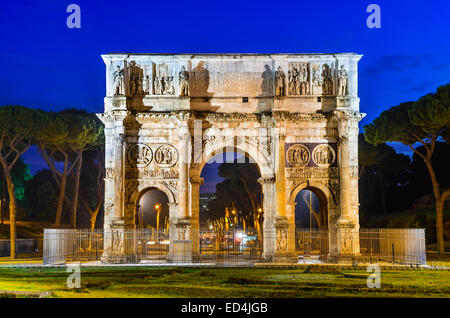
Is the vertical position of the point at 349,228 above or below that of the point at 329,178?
below

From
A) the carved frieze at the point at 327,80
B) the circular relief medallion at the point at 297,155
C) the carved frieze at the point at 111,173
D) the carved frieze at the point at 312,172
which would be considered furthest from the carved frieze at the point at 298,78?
the carved frieze at the point at 111,173

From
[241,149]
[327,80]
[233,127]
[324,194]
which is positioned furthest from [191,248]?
[327,80]

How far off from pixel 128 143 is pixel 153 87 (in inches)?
115

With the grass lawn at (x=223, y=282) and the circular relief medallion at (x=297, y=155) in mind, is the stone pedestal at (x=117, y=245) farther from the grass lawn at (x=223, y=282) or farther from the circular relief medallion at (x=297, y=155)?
the circular relief medallion at (x=297, y=155)

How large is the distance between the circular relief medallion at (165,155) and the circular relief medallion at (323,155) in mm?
6681

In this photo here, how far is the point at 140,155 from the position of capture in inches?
1029

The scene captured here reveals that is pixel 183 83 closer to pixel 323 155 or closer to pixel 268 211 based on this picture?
pixel 268 211

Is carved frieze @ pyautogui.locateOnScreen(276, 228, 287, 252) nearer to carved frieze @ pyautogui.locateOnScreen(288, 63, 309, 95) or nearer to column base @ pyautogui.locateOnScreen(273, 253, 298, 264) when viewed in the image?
column base @ pyautogui.locateOnScreen(273, 253, 298, 264)

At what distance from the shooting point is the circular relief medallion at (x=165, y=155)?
85.6 ft

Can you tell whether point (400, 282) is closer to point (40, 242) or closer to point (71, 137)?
point (71, 137)

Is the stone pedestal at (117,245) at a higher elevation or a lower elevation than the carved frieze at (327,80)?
lower
